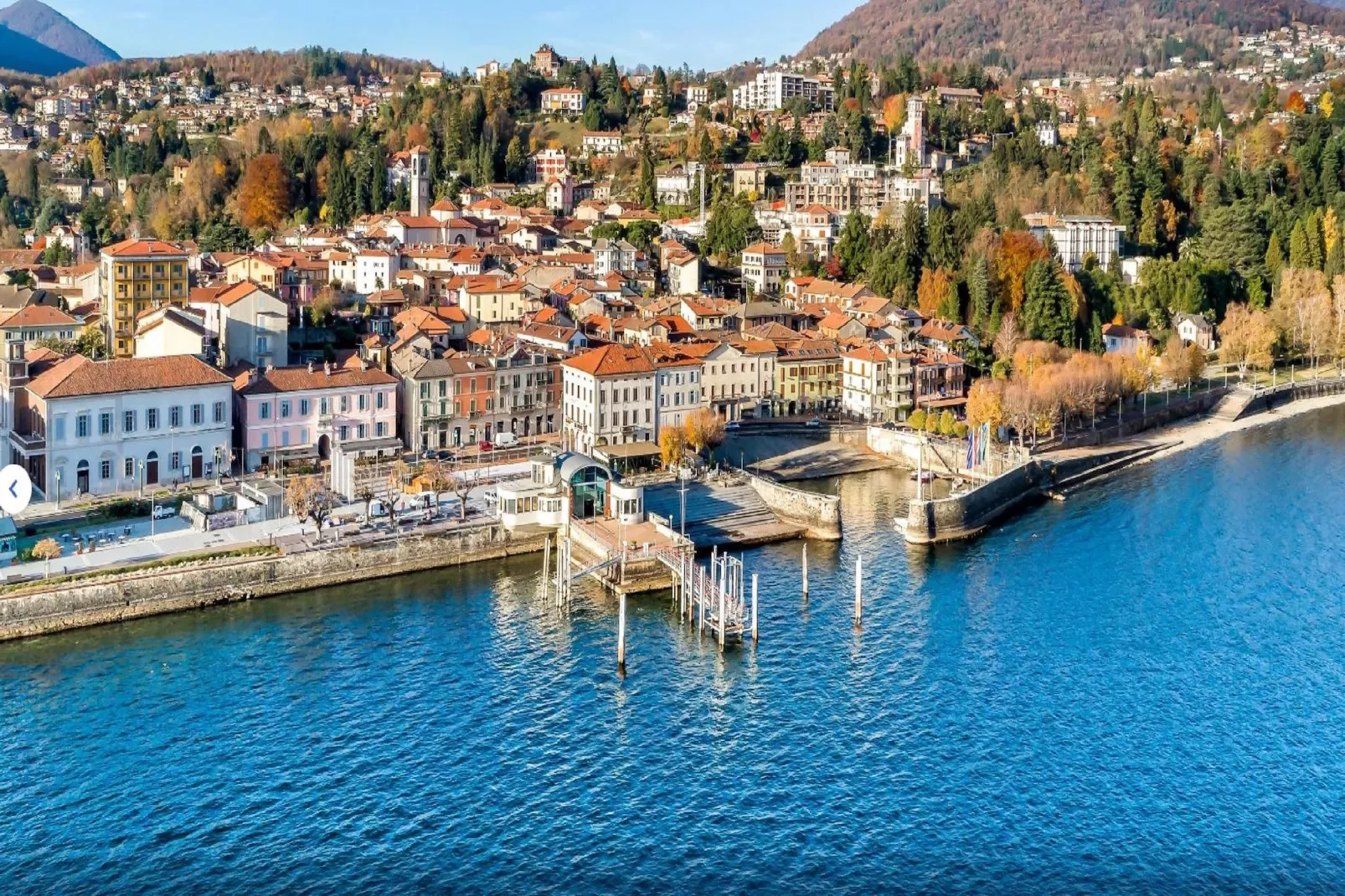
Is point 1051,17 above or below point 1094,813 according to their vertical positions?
above

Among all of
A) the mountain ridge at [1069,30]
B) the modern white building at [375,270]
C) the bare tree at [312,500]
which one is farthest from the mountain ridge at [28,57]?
the bare tree at [312,500]

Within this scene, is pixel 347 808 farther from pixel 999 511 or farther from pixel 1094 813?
pixel 999 511

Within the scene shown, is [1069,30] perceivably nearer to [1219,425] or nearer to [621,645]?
[1219,425]

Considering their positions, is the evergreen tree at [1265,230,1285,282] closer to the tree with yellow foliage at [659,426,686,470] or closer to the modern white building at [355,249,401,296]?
the tree with yellow foliage at [659,426,686,470]

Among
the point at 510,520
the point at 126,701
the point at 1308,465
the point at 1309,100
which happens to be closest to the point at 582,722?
the point at 126,701

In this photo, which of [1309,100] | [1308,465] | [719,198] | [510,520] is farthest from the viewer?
[1309,100]

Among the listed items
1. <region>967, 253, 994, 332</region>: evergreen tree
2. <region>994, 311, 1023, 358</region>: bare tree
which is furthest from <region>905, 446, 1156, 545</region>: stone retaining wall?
<region>967, 253, 994, 332</region>: evergreen tree
